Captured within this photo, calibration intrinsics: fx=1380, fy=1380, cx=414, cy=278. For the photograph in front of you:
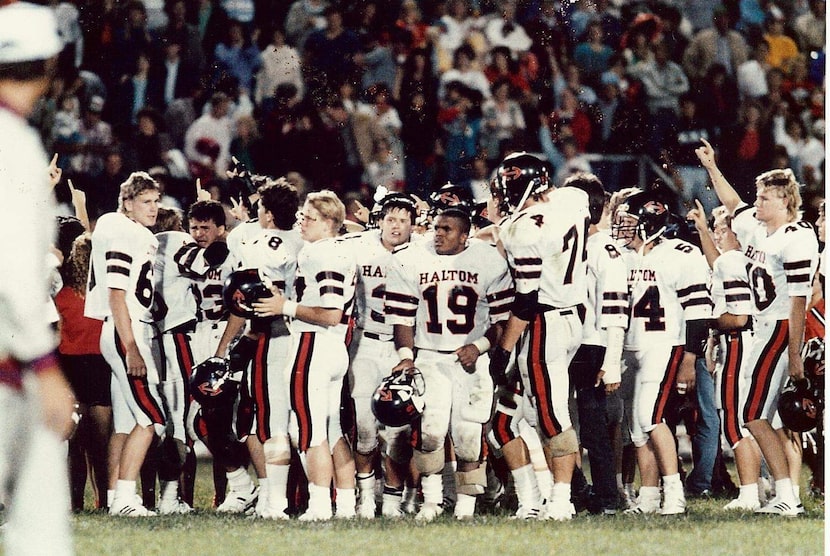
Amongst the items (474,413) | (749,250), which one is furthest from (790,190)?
(474,413)

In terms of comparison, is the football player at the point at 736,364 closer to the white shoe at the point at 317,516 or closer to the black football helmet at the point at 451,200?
the black football helmet at the point at 451,200

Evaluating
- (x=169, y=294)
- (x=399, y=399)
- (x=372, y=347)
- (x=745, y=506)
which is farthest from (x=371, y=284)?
(x=745, y=506)

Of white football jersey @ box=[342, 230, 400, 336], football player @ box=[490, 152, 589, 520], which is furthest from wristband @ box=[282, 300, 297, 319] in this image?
football player @ box=[490, 152, 589, 520]

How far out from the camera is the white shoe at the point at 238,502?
748 cm

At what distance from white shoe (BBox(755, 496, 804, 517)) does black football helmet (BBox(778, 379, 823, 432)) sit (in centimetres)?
38

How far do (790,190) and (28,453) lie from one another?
15.8 feet

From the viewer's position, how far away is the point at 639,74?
11.9 metres

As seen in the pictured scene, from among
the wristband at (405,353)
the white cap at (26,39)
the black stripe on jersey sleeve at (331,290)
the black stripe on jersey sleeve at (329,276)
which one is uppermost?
the white cap at (26,39)

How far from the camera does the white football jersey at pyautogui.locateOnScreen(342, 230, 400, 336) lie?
285 inches

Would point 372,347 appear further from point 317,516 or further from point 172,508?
point 172,508

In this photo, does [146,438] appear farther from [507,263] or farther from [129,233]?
[507,263]

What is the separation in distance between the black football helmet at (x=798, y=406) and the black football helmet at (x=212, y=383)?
2.82 metres

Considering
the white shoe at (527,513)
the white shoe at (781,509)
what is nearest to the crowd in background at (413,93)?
the white shoe at (527,513)

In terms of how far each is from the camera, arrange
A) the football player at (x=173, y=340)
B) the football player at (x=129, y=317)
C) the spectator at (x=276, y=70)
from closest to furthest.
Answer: the football player at (x=129, y=317)
the football player at (x=173, y=340)
the spectator at (x=276, y=70)
